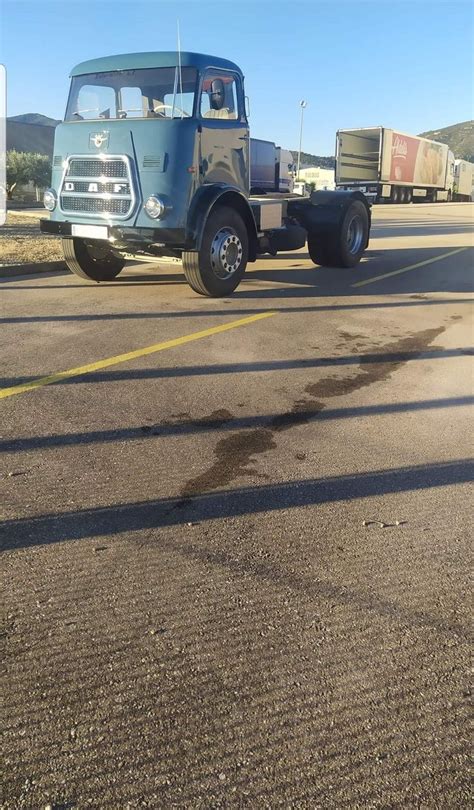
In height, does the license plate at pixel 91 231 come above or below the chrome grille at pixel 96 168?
below

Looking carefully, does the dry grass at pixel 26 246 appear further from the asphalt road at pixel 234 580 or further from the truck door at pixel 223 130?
the asphalt road at pixel 234 580

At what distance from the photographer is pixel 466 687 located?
196cm

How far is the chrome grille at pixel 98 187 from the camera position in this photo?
7297mm

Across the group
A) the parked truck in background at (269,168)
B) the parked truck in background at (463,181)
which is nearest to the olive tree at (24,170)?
the parked truck in background at (269,168)

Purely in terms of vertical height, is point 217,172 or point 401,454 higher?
point 217,172

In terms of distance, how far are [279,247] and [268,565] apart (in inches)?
296

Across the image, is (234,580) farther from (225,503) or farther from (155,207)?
(155,207)

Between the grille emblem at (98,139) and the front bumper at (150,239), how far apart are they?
0.96 m

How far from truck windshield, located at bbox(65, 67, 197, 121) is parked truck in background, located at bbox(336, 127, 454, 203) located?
73.5 ft

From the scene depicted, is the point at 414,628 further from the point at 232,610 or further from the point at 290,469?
the point at 290,469

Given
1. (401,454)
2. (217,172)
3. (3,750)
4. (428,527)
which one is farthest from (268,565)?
(217,172)

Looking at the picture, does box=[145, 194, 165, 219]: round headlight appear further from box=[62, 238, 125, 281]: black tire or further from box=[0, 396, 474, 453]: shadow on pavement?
box=[0, 396, 474, 453]: shadow on pavement

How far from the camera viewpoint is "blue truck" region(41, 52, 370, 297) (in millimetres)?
7168

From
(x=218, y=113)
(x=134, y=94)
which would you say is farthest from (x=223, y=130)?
(x=134, y=94)
